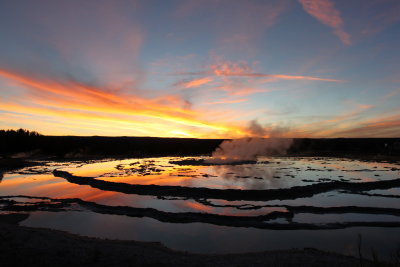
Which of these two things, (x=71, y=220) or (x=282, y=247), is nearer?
(x=282, y=247)

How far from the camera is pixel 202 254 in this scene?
8.34 metres

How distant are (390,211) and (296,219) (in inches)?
171

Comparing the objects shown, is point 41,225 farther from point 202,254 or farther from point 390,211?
point 390,211

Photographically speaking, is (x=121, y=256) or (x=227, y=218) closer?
(x=121, y=256)

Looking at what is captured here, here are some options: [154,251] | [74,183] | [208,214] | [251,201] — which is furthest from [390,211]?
[74,183]

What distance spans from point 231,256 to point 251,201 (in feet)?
23.2

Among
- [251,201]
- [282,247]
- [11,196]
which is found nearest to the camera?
[282,247]

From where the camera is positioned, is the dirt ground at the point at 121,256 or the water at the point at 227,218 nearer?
the dirt ground at the point at 121,256

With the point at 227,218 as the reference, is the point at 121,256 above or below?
below

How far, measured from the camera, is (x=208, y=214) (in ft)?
40.3

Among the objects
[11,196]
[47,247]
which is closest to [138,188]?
[11,196]

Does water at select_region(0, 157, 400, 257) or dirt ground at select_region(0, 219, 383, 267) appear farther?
water at select_region(0, 157, 400, 257)

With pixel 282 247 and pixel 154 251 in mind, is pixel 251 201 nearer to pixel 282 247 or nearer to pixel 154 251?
pixel 282 247

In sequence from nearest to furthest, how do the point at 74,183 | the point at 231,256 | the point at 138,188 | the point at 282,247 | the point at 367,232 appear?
the point at 231,256
the point at 282,247
the point at 367,232
the point at 138,188
the point at 74,183
